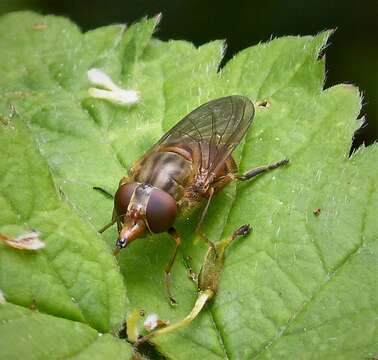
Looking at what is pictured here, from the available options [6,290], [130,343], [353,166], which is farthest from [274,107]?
[6,290]

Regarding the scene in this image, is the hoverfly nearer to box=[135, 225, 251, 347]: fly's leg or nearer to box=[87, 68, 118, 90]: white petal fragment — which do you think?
box=[135, 225, 251, 347]: fly's leg

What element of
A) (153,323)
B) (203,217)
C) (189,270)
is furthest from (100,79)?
(153,323)

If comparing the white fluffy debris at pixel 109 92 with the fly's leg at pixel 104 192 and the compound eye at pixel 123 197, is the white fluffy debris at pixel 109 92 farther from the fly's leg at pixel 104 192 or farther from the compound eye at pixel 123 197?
the compound eye at pixel 123 197

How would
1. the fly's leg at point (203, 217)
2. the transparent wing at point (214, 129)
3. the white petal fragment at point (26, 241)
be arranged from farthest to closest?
1. the transparent wing at point (214, 129)
2. the fly's leg at point (203, 217)
3. the white petal fragment at point (26, 241)

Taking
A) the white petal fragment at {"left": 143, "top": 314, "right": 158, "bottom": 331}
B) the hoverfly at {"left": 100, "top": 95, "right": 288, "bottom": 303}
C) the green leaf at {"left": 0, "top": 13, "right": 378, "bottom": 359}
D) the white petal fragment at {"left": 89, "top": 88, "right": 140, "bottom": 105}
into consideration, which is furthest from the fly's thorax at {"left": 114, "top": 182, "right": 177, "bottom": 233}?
the white petal fragment at {"left": 89, "top": 88, "right": 140, "bottom": 105}

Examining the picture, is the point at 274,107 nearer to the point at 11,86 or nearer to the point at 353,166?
the point at 353,166

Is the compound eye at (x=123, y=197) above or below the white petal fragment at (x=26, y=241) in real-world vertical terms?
above

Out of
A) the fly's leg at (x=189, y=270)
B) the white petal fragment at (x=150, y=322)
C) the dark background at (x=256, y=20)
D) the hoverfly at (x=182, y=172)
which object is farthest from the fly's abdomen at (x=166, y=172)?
the dark background at (x=256, y=20)
